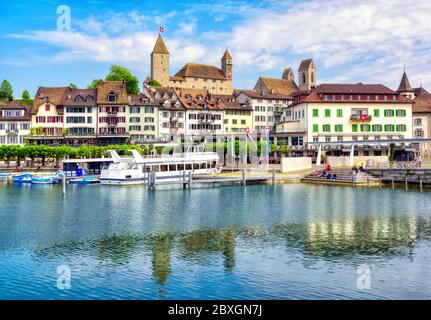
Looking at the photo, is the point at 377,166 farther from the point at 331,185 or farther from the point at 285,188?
the point at 285,188

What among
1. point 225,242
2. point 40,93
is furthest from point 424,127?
point 225,242

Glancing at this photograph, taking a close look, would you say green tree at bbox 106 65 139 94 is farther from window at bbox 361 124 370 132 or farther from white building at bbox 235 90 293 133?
window at bbox 361 124 370 132

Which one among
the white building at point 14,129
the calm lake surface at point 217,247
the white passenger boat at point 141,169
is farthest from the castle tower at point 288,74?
the calm lake surface at point 217,247

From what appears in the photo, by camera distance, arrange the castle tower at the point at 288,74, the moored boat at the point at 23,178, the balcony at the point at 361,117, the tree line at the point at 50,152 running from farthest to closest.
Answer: the castle tower at the point at 288,74
the balcony at the point at 361,117
the tree line at the point at 50,152
the moored boat at the point at 23,178

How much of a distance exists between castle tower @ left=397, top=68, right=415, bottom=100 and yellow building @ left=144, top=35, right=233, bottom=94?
60.4 meters

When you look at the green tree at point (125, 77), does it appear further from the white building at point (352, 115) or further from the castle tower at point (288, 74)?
the castle tower at point (288, 74)

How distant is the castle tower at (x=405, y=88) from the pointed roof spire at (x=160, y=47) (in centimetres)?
7784

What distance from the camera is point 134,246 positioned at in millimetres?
34750

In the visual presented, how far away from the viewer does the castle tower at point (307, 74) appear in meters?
183

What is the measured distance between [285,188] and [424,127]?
5676 centimetres

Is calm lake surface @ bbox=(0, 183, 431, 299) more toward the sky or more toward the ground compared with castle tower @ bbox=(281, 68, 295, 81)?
more toward the ground

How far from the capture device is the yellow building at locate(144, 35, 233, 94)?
554 ft

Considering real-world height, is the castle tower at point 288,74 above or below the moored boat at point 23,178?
above

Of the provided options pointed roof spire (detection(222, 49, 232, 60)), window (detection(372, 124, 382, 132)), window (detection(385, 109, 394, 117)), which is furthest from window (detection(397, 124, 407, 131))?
pointed roof spire (detection(222, 49, 232, 60))
